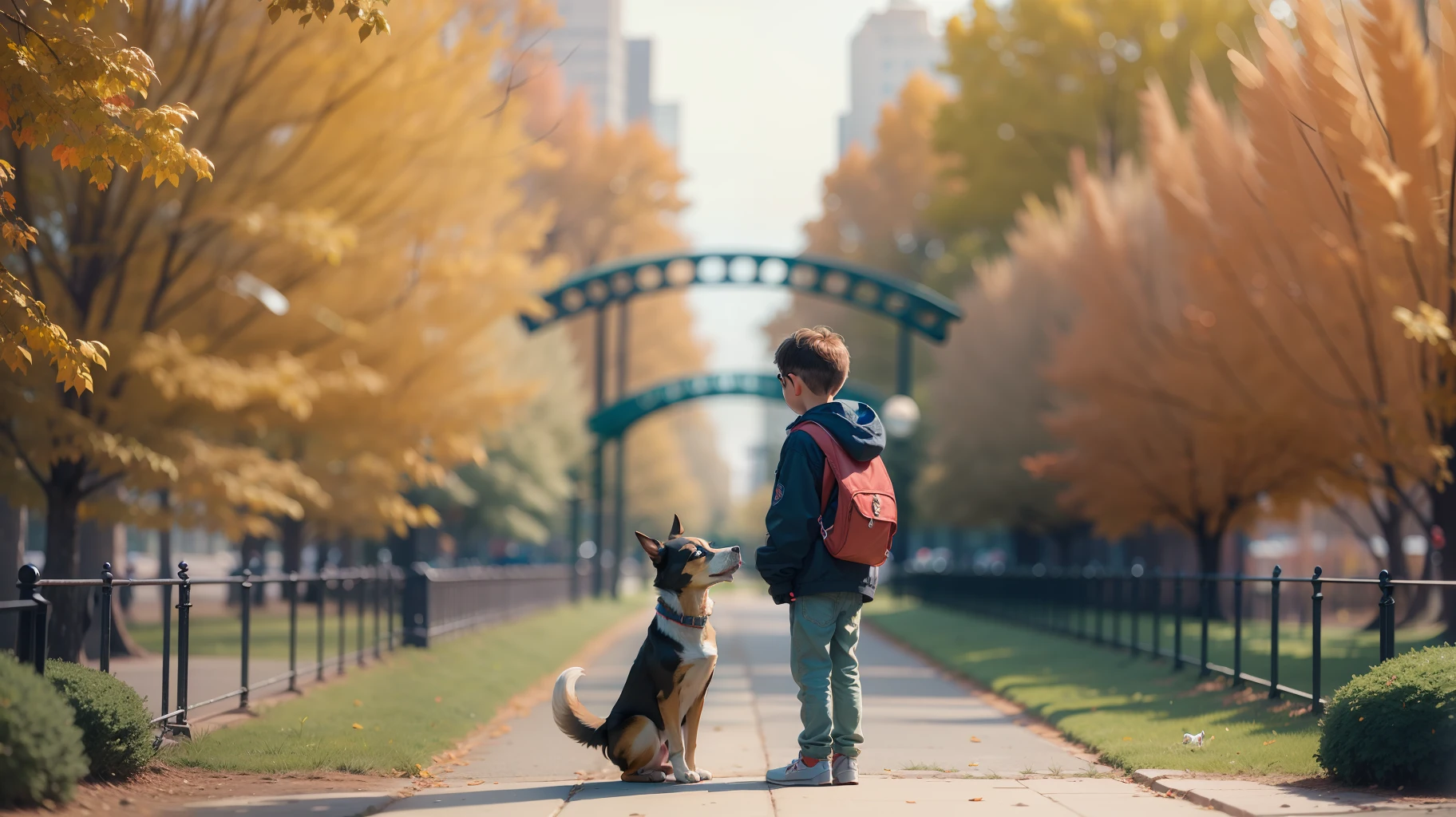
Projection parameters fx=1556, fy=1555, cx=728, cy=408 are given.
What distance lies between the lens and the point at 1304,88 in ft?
52.1

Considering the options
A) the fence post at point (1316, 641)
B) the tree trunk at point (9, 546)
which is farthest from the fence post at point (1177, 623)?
the tree trunk at point (9, 546)

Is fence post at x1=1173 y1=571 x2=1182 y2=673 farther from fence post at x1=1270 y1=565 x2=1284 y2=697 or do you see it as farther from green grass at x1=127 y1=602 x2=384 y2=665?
green grass at x1=127 y1=602 x2=384 y2=665

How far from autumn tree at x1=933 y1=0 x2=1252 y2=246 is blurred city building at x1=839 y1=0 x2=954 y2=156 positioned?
7.33 m

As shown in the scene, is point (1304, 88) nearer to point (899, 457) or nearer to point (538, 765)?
point (538, 765)

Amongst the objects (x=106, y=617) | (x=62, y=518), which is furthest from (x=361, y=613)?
(x=106, y=617)

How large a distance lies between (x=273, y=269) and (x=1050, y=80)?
26.7 m

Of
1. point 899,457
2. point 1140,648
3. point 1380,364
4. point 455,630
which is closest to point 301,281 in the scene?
point 455,630

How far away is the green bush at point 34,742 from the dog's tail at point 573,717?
239 centimetres

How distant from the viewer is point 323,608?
1541 cm

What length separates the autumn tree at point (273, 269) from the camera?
574 inches

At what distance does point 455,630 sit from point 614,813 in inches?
562

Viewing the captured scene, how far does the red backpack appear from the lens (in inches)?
296

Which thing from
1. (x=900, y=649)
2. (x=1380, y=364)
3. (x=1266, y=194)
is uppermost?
(x=1266, y=194)

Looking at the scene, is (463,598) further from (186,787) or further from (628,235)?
(628,235)
